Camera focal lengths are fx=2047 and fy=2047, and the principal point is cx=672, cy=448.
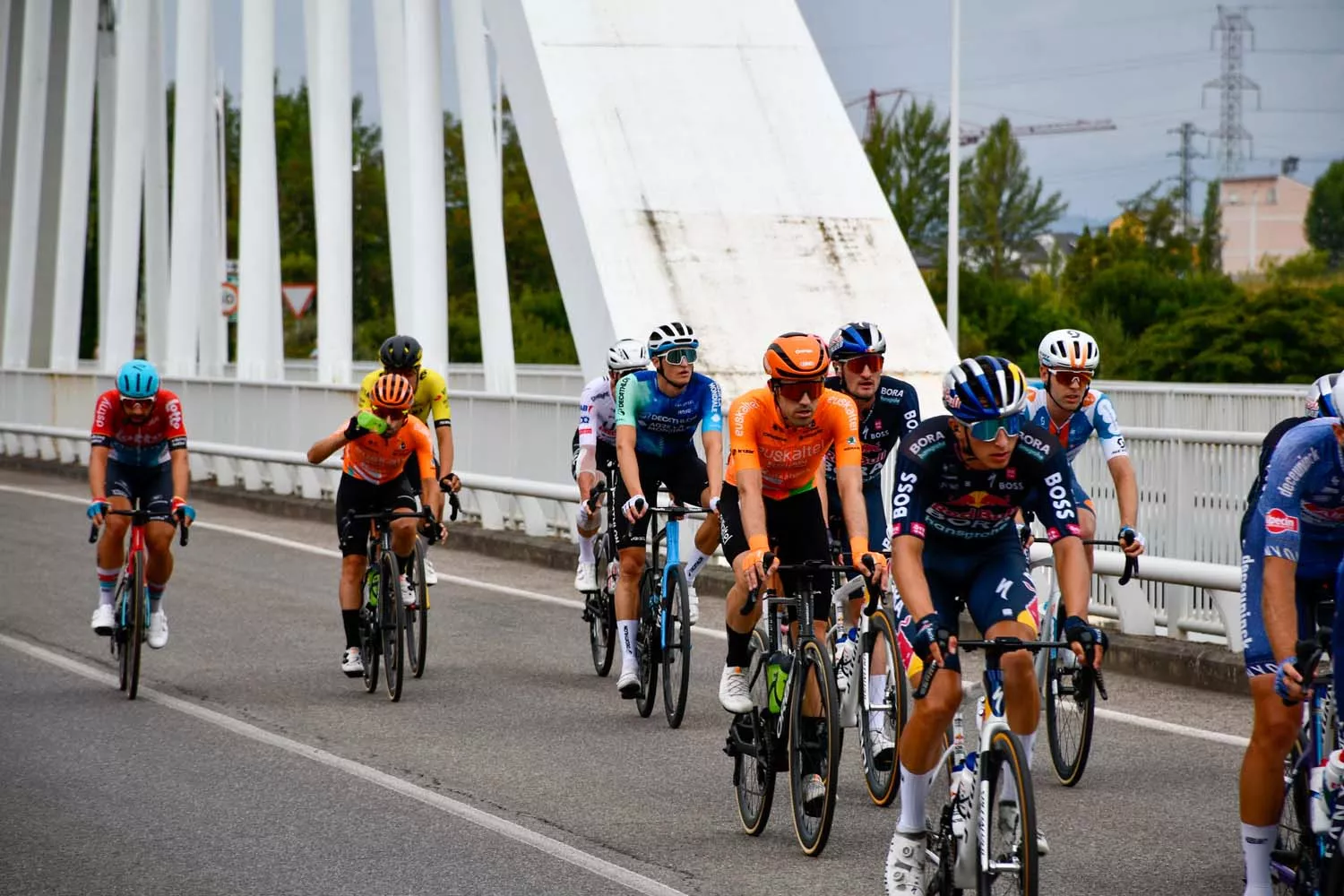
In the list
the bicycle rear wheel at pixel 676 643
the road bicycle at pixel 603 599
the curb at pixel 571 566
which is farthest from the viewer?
the road bicycle at pixel 603 599

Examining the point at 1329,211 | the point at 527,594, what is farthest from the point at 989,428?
the point at 1329,211

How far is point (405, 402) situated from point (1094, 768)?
13.2 feet

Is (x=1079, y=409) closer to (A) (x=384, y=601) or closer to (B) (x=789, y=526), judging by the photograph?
(B) (x=789, y=526)

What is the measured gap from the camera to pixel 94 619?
11250mm

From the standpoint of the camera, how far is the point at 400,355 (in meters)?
11.2

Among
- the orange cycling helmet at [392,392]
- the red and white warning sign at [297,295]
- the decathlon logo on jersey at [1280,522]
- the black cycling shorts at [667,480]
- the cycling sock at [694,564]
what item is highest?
the red and white warning sign at [297,295]

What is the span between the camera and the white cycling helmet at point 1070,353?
880 centimetres

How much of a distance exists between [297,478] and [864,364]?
1584 centimetres

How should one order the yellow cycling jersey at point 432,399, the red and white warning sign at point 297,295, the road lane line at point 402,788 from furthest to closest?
the red and white warning sign at point 297,295, the yellow cycling jersey at point 432,399, the road lane line at point 402,788

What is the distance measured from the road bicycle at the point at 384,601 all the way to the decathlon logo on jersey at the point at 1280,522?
5.79m

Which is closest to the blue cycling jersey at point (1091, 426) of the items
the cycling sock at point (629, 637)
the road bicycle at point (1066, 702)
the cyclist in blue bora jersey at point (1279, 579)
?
the road bicycle at point (1066, 702)

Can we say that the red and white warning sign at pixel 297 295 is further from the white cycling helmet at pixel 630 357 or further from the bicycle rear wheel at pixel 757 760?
the bicycle rear wheel at pixel 757 760

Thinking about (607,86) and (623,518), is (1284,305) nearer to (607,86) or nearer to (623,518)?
(607,86)

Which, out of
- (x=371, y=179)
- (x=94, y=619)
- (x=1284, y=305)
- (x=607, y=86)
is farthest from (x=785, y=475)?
(x=371, y=179)
